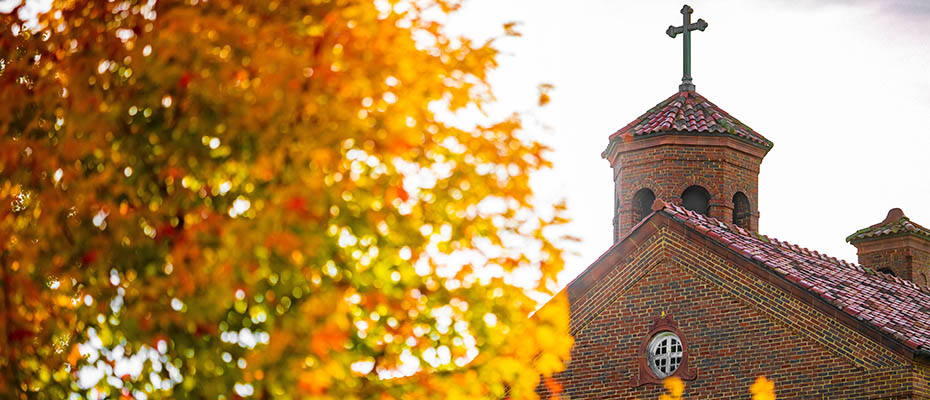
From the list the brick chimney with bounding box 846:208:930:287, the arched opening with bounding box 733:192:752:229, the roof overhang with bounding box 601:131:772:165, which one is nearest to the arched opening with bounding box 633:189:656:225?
the roof overhang with bounding box 601:131:772:165

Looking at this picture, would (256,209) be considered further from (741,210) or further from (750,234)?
(741,210)

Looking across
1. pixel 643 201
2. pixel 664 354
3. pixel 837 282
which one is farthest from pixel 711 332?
pixel 643 201

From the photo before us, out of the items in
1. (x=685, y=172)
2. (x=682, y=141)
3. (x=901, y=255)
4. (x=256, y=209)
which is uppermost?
(x=256, y=209)

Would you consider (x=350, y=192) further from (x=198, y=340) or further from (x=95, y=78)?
(x=95, y=78)

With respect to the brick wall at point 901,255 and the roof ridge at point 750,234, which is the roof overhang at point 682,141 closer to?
the roof ridge at point 750,234

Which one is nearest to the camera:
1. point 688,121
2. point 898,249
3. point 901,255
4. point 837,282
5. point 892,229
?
point 837,282

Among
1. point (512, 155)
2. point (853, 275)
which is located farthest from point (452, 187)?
point (853, 275)

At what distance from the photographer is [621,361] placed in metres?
20.3

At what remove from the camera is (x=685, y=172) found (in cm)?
2494

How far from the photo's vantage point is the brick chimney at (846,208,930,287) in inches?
1180

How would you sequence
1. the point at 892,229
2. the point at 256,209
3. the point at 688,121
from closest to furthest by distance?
the point at 256,209, the point at 688,121, the point at 892,229

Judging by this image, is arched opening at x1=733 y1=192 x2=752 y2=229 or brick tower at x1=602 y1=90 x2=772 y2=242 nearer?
brick tower at x1=602 y1=90 x2=772 y2=242

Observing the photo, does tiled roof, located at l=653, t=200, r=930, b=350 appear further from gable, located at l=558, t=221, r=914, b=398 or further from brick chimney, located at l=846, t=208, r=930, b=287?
brick chimney, located at l=846, t=208, r=930, b=287

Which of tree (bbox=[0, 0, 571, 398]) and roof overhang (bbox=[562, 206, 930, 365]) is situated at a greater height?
tree (bbox=[0, 0, 571, 398])
